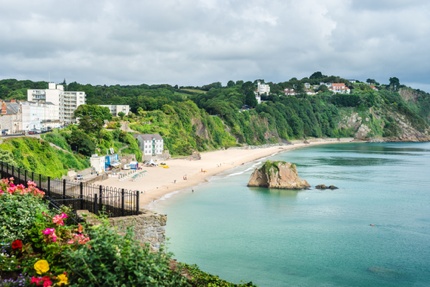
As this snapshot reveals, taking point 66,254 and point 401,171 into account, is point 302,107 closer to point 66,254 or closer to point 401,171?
point 401,171

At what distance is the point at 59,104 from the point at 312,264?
105358 mm

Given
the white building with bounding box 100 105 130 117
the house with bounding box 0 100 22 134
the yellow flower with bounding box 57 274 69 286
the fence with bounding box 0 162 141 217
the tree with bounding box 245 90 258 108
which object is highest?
the tree with bounding box 245 90 258 108

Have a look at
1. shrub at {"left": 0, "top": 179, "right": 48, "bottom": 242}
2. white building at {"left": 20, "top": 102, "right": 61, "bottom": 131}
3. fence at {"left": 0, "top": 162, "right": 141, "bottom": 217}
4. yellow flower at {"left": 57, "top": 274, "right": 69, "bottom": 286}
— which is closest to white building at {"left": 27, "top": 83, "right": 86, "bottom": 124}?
white building at {"left": 20, "top": 102, "right": 61, "bottom": 131}

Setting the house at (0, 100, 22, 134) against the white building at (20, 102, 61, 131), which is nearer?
the house at (0, 100, 22, 134)

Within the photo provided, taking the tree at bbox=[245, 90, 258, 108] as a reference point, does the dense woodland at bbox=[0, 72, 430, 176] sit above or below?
below

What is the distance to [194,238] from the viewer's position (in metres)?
32.8

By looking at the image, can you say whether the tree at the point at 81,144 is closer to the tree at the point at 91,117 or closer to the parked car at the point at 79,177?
the tree at the point at 91,117

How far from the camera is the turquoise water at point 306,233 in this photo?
26.2 metres

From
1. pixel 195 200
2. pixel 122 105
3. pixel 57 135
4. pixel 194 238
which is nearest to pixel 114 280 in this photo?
pixel 194 238

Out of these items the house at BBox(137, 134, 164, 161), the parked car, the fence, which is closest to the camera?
the fence

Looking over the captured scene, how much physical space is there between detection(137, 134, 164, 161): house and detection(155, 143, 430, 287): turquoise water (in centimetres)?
2338

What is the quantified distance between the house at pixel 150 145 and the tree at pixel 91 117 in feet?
26.1

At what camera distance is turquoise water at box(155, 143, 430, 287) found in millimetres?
26250

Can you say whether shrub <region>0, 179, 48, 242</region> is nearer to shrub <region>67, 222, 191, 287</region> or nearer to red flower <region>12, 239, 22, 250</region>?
red flower <region>12, 239, 22, 250</region>
